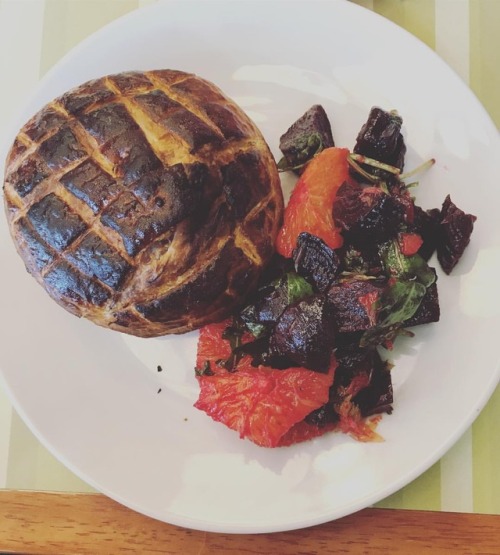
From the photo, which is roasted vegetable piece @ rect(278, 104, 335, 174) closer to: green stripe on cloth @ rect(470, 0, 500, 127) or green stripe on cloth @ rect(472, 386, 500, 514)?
green stripe on cloth @ rect(470, 0, 500, 127)

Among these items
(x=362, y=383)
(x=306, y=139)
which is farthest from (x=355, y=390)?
(x=306, y=139)

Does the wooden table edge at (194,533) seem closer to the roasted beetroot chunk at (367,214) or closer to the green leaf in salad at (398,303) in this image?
the green leaf in salad at (398,303)

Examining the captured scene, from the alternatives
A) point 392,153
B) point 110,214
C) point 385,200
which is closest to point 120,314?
point 110,214

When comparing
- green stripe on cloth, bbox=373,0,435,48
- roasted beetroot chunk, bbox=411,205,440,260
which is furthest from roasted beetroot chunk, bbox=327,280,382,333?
green stripe on cloth, bbox=373,0,435,48

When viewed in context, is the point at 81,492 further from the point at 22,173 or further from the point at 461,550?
the point at 461,550

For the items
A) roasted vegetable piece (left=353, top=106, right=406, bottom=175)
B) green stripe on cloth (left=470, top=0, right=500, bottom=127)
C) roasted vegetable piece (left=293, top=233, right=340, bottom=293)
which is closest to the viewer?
roasted vegetable piece (left=293, top=233, right=340, bottom=293)

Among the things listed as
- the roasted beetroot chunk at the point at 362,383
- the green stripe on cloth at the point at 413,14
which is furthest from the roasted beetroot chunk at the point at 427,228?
the green stripe on cloth at the point at 413,14
